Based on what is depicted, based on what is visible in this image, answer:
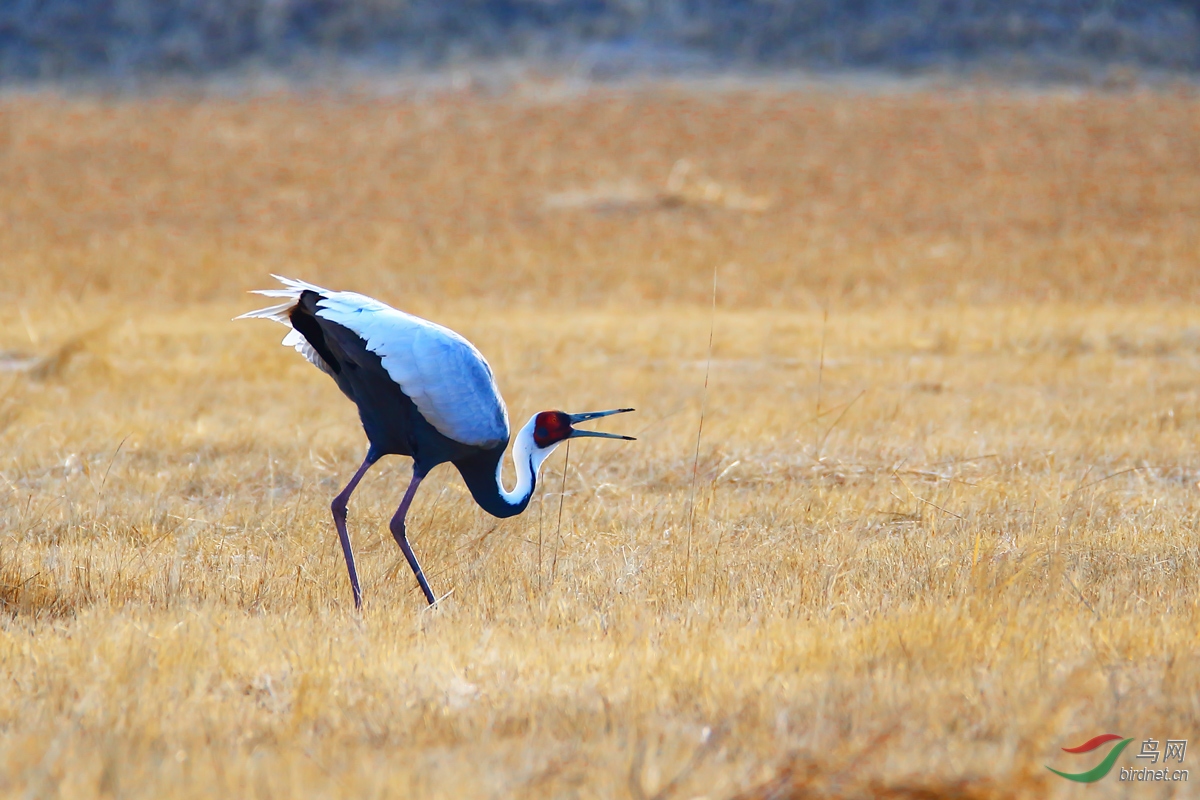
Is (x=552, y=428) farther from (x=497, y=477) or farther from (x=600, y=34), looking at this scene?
(x=600, y=34)

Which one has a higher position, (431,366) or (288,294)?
(288,294)

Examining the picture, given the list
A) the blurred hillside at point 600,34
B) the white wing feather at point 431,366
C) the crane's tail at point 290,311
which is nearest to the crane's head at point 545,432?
the white wing feather at point 431,366

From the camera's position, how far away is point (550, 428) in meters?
5.26

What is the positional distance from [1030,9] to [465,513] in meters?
43.0

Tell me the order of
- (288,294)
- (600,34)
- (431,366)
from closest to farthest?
(431,366), (288,294), (600,34)

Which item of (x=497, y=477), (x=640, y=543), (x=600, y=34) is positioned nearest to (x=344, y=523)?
(x=497, y=477)

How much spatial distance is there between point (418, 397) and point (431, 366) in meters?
0.15

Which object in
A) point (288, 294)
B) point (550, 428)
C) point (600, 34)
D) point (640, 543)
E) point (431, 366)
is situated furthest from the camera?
point (600, 34)

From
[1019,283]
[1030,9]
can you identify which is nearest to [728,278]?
[1019,283]

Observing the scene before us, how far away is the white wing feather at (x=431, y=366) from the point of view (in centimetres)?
496

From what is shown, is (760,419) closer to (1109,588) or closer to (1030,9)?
(1109,588)

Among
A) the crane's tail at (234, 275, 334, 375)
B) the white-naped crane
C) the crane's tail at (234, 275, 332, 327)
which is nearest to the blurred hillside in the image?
the crane's tail at (234, 275, 334, 375)

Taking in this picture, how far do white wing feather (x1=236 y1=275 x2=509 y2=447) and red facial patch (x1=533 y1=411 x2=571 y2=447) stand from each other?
176 mm

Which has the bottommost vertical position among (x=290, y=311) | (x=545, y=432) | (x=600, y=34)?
(x=545, y=432)
